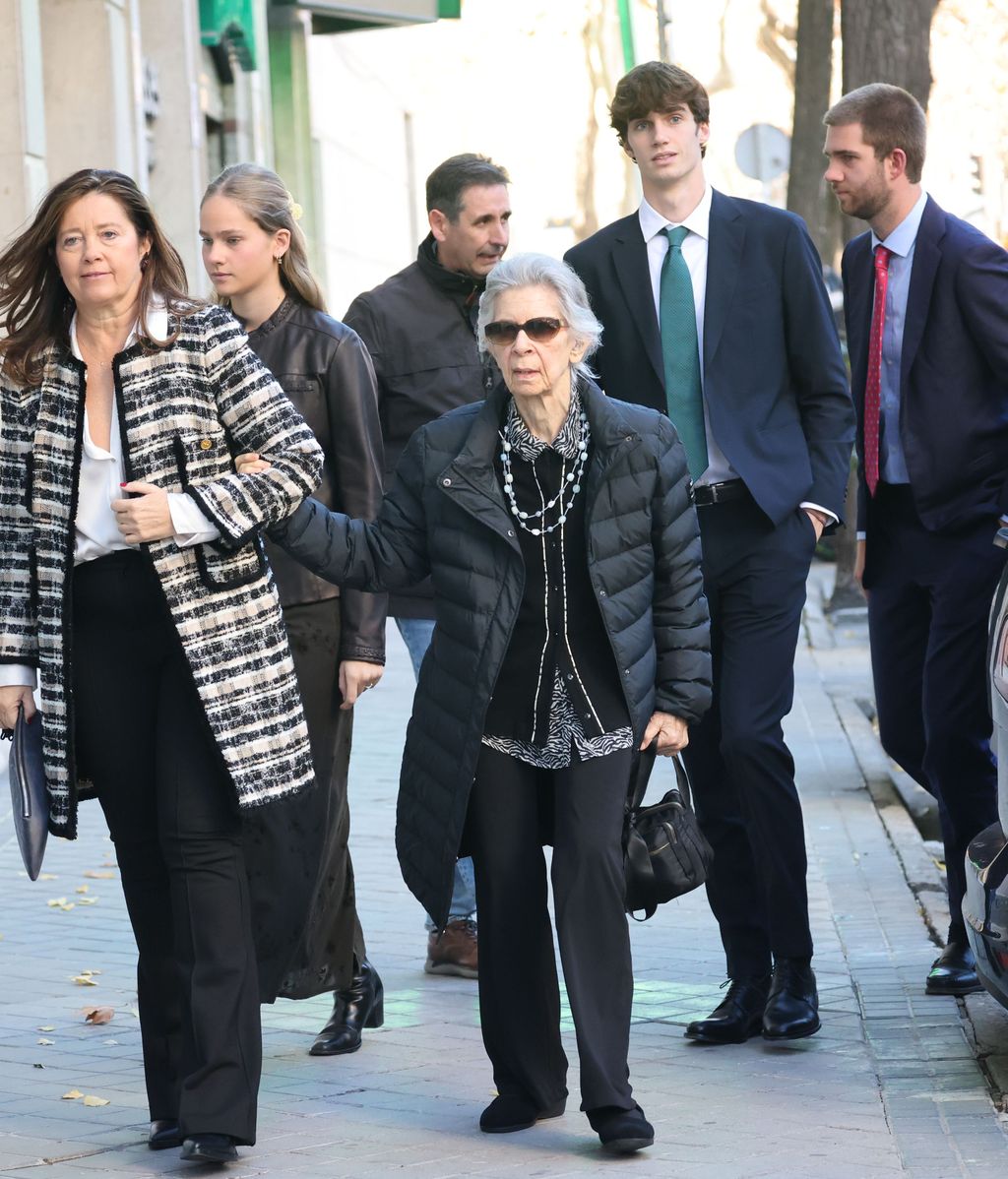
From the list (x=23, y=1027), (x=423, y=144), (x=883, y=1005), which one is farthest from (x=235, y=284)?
(x=423, y=144)

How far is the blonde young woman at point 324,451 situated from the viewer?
5.42 metres

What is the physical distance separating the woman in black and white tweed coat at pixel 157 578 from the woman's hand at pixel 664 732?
75cm

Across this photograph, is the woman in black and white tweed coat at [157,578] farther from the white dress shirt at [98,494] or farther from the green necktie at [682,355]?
the green necktie at [682,355]

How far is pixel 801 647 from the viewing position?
51.5ft

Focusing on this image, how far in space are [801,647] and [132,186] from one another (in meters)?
11.5

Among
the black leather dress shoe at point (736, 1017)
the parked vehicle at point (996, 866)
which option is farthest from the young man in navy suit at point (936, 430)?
the parked vehicle at point (996, 866)

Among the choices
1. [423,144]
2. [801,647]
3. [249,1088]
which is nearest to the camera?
[249,1088]

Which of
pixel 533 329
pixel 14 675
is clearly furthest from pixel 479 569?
pixel 14 675

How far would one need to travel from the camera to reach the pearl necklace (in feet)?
15.7

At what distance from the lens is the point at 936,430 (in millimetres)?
5930

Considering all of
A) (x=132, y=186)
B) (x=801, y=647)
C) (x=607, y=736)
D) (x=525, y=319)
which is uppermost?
(x=132, y=186)

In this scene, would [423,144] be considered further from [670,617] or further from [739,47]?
[670,617]

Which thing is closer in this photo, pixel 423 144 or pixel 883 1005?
pixel 883 1005

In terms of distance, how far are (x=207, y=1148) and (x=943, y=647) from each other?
2.50 metres
